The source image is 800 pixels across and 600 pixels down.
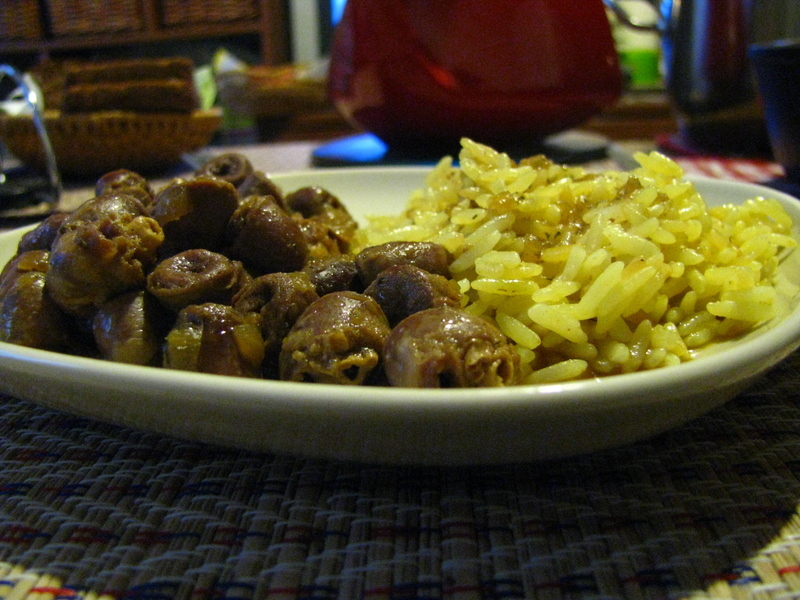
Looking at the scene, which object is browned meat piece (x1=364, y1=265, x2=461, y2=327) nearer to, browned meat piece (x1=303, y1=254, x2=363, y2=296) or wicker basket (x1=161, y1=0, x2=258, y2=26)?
browned meat piece (x1=303, y1=254, x2=363, y2=296)

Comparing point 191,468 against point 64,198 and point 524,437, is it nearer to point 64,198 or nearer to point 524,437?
point 524,437

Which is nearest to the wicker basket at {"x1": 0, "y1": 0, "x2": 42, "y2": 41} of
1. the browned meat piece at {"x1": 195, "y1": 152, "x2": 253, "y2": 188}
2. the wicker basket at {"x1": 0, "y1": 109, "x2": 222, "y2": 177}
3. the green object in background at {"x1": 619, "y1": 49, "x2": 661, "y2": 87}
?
the wicker basket at {"x1": 0, "y1": 109, "x2": 222, "y2": 177}

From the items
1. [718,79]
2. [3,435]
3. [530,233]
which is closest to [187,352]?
[3,435]

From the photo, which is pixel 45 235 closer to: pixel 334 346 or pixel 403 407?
pixel 334 346

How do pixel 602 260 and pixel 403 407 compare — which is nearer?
pixel 403 407

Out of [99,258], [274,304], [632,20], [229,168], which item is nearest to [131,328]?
[99,258]

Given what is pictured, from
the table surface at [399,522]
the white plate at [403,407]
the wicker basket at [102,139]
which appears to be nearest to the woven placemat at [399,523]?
the table surface at [399,522]

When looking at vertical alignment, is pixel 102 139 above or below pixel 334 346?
below
